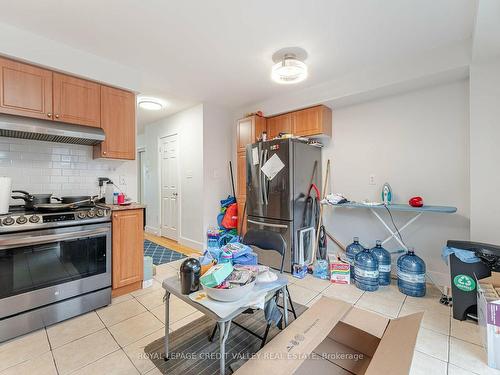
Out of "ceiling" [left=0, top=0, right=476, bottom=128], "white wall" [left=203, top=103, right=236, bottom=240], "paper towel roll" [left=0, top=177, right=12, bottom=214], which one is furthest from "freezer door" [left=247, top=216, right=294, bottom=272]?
"paper towel roll" [left=0, top=177, right=12, bottom=214]

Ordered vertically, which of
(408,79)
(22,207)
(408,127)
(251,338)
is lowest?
(251,338)

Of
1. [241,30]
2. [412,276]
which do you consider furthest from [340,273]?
[241,30]

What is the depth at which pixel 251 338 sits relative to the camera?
1.82 meters

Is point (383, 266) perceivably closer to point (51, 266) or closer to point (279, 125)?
point (279, 125)

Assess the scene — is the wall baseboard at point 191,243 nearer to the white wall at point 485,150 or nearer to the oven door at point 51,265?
the oven door at point 51,265

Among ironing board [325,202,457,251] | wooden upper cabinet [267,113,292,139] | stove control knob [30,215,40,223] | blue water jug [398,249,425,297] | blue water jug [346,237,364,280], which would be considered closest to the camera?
stove control knob [30,215,40,223]

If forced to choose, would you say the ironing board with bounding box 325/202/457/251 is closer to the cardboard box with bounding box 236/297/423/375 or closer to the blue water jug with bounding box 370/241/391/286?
the blue water jug with bounding box 370/241/391/286

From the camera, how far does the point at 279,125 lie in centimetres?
378

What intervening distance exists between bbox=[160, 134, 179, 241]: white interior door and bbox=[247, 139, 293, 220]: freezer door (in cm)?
178

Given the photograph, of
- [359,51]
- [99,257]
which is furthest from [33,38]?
[359,51]

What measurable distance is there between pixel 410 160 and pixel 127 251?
345cm

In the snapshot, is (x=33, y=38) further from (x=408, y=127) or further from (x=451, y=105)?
(x=451, y=105)

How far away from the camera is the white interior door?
4570 millimetres

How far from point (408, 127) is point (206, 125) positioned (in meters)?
2.92
